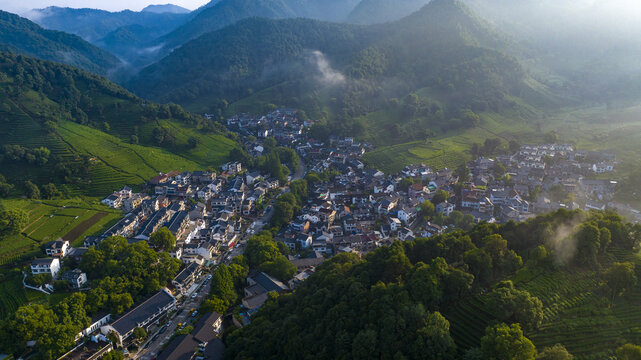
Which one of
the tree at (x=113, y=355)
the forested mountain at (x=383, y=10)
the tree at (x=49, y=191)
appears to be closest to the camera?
the tree at (x=113, y=355)

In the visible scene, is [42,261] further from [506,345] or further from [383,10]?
[383,10]

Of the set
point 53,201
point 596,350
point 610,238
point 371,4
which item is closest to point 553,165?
point 610,238

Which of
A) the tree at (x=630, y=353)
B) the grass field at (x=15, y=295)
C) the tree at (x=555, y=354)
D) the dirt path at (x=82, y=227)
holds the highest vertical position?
the tree at (x=630, y=353)

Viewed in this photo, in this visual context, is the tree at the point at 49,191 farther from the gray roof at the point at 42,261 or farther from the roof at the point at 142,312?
the roof at the point at 142,312

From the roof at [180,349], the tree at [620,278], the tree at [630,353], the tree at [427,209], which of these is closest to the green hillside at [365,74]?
the tree at [427,209]

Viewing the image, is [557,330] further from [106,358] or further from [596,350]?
[106,358]

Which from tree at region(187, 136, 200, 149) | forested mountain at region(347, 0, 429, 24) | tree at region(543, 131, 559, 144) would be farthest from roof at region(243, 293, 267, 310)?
forested mountain at region(347, 0, 429, 24)
